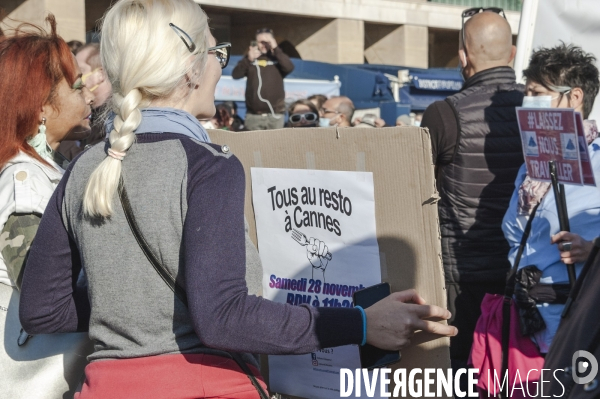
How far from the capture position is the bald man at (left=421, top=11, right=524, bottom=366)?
3525mm

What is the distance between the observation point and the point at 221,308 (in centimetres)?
161

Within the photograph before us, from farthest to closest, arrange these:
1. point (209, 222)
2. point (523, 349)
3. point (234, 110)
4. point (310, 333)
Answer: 1. point (234, 110)
2. point (523, 349)
3. point (310, 333)
4. point (209, 222)

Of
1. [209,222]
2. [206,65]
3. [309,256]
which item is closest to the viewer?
[209,222]

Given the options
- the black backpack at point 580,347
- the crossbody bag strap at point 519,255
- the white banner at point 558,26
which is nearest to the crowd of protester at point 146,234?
the black backpack at point 580,347

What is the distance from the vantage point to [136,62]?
1.71 meters

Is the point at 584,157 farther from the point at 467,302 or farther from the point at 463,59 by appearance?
the point at 463,59

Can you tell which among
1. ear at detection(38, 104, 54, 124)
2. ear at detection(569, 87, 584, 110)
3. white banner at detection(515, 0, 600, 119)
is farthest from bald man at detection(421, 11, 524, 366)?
ear at detection(38, 104, 54, 124)

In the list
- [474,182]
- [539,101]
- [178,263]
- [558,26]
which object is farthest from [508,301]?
[558,26]

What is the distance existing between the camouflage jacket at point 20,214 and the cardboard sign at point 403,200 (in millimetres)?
806

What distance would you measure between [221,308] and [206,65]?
2.06 feet

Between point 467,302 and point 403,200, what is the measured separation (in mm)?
1769

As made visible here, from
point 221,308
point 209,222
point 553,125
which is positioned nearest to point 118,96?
point 209,222

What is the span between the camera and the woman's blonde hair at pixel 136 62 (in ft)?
5.54

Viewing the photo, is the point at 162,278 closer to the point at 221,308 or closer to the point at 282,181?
the point at 221,308
